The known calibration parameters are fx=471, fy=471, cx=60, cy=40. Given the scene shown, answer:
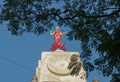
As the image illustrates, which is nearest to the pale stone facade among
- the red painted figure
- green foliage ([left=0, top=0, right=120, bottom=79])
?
the red painted figure

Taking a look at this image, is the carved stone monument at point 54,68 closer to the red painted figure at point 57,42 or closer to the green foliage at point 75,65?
the red painted figure at point 57,42

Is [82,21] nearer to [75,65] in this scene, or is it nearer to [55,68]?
[75,65]

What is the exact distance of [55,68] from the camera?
4738 centimetres

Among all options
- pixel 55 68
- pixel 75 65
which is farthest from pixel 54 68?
pixel 75 65

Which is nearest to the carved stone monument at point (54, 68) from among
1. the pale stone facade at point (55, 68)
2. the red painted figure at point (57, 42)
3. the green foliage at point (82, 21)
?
the pale stone facade at point (55, 68)

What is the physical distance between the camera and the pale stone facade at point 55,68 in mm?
47156

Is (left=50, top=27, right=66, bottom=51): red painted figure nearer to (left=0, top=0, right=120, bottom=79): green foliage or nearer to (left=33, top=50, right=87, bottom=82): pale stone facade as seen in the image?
(left=33, top=50, right=87, bottom=82): pale stone facade

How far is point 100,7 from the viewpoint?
11.6 meters

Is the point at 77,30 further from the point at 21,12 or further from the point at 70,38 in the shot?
the point at 21,12

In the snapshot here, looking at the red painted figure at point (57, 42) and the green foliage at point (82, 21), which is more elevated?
the red painted figure at point (57, 42)

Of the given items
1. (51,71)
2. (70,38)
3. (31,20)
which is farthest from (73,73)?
(51,71)

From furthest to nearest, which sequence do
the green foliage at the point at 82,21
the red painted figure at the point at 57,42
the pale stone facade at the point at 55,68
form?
the red painted figure at the point at 57,42 < the pale stone facade at the point at 55,68 < the green foliage at the point at 82,21

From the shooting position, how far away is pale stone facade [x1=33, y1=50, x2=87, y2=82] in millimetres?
47156

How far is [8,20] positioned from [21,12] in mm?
384
